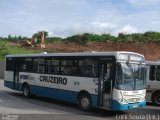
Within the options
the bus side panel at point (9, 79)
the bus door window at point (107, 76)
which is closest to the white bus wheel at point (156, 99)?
the bus door window at point (107, 76)

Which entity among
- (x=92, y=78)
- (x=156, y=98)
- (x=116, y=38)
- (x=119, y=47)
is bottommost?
(x=156, y=98)

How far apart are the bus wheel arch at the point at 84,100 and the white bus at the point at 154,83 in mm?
5197

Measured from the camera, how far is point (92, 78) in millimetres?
17391

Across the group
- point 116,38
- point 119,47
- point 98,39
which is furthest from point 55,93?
point 98,39

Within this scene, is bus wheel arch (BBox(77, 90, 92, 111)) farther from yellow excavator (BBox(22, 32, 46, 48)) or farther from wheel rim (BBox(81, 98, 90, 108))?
yellow excavator (BBox(22, 32, 46, 48))

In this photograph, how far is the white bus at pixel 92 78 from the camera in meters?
16.2

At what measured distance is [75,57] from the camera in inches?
736

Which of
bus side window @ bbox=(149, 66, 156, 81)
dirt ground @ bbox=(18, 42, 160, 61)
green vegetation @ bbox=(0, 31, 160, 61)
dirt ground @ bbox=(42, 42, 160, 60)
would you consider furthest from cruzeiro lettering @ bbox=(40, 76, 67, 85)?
green vegetation @ bbox=(0, 31, 160, 61)

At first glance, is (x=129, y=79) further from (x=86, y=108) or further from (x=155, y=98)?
(x=155, y=98)

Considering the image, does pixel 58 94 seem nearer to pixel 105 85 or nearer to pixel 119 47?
pixel 105 85

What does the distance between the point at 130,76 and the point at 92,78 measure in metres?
1.82

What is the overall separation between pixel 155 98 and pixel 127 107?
19.4 feet

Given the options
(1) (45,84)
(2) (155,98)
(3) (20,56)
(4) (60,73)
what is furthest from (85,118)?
(3) (20,56)

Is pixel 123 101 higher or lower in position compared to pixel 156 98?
higher
